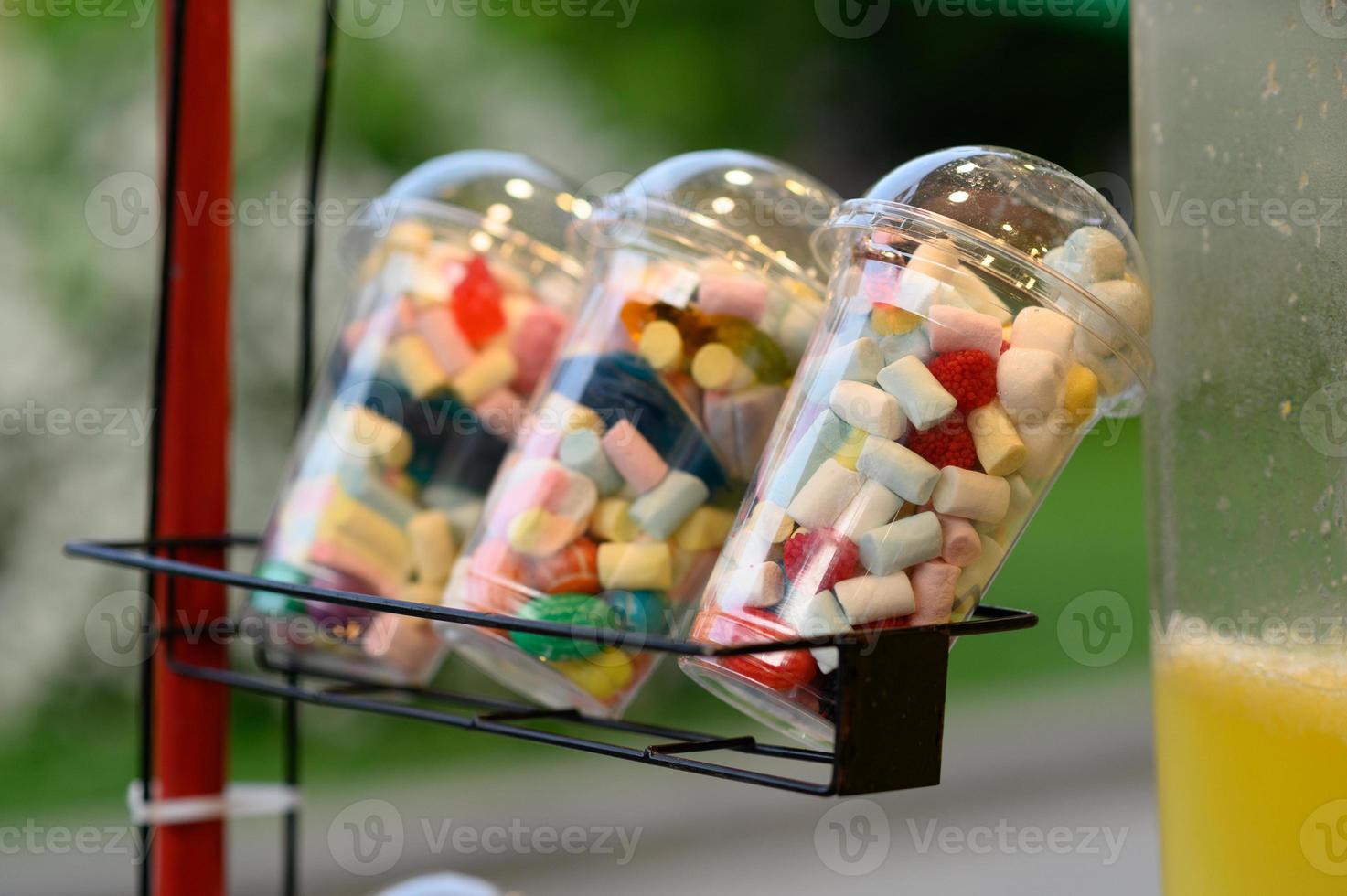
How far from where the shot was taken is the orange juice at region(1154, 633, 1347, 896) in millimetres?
398

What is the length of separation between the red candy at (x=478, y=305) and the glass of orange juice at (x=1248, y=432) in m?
0.24

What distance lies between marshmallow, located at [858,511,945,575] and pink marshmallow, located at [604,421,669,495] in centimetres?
10

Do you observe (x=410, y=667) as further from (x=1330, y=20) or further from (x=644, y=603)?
(x=1330, y=20)

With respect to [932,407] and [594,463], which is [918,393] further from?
[594,463]

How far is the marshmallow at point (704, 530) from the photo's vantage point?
449mm

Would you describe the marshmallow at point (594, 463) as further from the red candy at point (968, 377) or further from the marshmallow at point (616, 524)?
the red candy at point (968, 377)

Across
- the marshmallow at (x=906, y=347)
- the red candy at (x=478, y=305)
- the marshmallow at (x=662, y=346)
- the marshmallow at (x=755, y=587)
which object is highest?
the red candy at (x=478, y=305)

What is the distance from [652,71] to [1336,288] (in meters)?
1.78

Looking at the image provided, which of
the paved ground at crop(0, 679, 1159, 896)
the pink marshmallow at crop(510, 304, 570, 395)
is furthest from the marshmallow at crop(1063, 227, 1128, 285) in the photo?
the paved ground at crop(0, 679, 1159, 896)

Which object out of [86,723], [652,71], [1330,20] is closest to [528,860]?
[86,723]

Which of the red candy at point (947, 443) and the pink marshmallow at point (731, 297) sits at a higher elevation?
the pink marshmallow at point (731, 297)

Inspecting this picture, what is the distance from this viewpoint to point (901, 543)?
1.19 ft

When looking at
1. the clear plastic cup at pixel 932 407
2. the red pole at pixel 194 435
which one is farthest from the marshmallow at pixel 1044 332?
the red pole at pixel 194 435

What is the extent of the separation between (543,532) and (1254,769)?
235 millimetres
